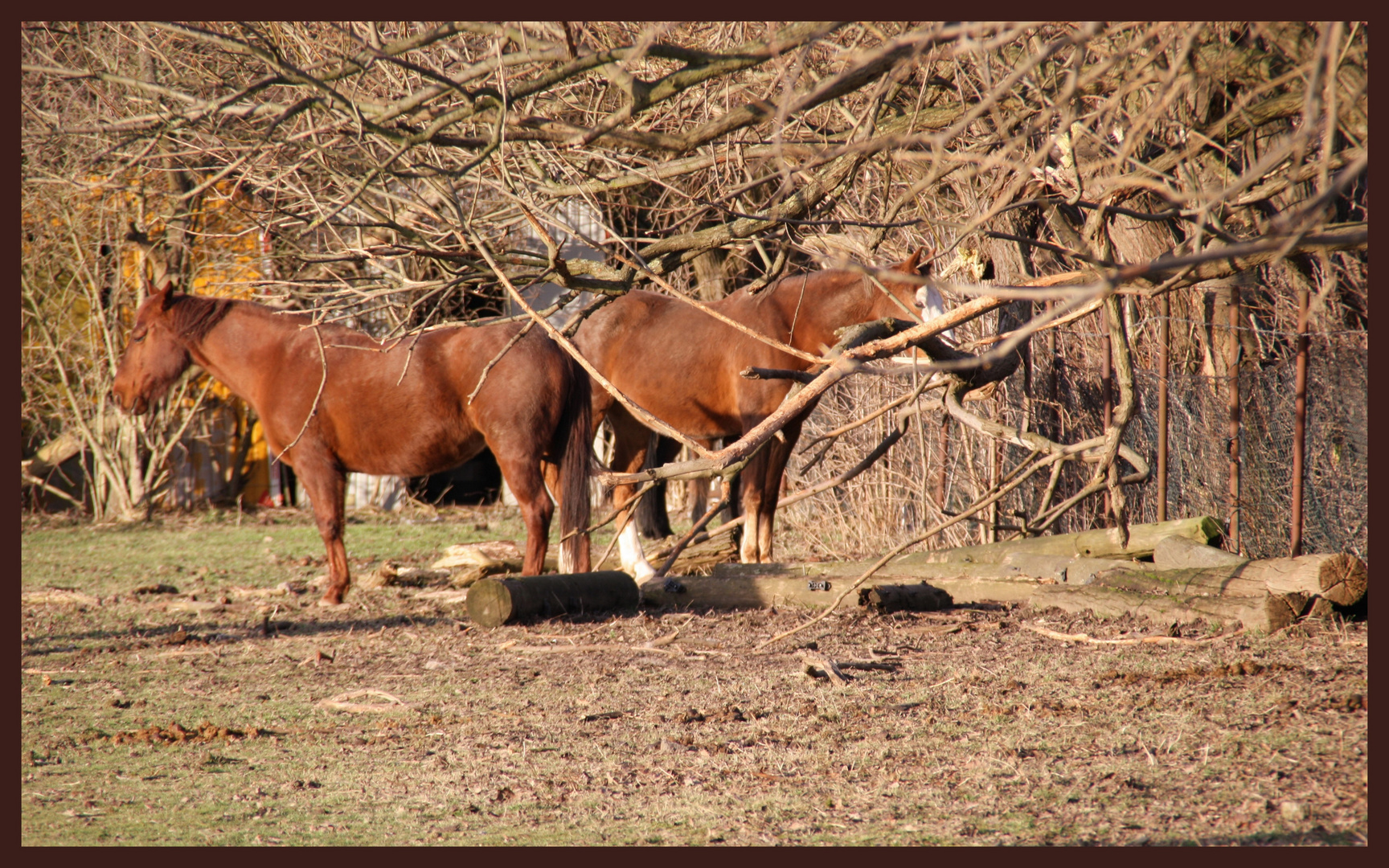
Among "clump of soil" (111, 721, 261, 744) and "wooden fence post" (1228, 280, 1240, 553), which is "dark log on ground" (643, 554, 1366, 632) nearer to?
"wooden fence post" (1228, 280, 1240, 553)

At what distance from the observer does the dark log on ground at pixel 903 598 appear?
6266mm

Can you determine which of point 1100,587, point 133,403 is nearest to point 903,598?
point 1100,587

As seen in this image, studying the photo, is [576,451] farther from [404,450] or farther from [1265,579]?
[1265,579]

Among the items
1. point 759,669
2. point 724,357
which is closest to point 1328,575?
point 759,669

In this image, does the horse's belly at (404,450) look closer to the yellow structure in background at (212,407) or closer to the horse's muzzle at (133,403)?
the horse's muzzle at (133,403)

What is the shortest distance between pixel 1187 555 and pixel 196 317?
642 centimetres

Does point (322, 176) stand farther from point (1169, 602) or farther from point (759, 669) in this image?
point (1169, 602)

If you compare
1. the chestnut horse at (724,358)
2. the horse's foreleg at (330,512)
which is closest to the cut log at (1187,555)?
the chestnut horse at (724,358)

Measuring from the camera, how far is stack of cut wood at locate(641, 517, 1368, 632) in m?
5.00

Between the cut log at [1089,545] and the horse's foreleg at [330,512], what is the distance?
3.65 m

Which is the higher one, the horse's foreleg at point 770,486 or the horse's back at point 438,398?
the horse's back at point 438,398

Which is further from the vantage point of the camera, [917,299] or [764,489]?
[764,489]

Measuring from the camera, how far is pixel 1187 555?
5.82 meters

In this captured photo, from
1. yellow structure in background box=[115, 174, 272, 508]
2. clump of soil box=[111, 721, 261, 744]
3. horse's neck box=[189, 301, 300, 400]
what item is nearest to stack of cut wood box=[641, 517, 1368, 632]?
clump of soil box=[111, 721, 261, 744]
